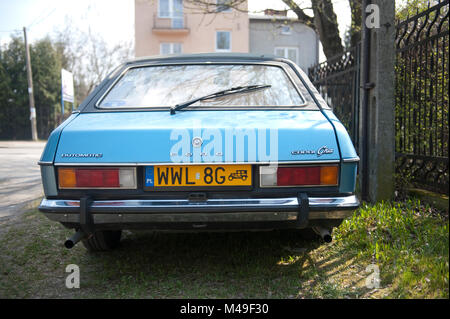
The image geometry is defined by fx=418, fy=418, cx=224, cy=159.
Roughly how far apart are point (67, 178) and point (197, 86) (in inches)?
50.4

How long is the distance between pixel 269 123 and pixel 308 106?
1.70 ft

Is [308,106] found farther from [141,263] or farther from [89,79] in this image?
[89,79]

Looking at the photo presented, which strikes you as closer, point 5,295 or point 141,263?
point 5,295

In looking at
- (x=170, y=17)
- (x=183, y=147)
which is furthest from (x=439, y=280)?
(x=170, y=17)

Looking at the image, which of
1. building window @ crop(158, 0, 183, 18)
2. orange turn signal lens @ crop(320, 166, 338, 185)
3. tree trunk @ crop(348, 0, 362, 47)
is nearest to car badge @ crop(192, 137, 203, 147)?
orange turn signal lens @ crop(320, 166, 338, 185)

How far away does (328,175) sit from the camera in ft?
8.74

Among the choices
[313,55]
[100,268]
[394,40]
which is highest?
[313,55]

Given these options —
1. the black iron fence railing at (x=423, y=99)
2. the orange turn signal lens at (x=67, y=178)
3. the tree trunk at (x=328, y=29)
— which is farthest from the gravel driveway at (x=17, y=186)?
the tree trunk at (x=328, y=29)

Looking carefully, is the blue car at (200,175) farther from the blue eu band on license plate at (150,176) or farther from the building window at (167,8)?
the building window at (167,8)

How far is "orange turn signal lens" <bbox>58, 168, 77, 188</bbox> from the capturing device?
267cm

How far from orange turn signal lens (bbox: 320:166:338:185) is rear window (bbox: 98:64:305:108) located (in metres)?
0.71

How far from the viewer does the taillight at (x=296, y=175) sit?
8.68 feet

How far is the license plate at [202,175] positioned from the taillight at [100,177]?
163 millimetres
